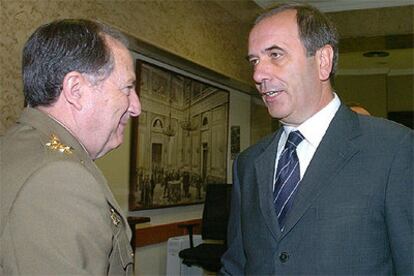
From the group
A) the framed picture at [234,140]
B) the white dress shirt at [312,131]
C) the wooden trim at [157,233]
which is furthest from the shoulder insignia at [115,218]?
the framed picture at [234,140]

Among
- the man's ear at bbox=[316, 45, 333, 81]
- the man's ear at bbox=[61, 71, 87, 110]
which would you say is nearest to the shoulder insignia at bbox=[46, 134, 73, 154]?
the man's ear at bbox=[61, 71, 87, 110]

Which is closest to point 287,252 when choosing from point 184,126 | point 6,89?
point 6,89

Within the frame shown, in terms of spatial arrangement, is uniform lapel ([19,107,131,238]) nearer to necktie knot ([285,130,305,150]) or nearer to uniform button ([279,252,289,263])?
uniform button ([279,252,289,263])

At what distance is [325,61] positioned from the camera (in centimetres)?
155

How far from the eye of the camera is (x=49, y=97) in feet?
3.64

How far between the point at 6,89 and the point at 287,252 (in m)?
1.80

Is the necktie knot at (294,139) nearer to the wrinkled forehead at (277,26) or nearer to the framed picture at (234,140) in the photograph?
the wrinkled forehead at (277,26)

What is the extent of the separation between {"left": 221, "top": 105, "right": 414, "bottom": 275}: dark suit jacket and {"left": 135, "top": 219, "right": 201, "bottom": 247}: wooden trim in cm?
261

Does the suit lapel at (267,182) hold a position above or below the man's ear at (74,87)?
below

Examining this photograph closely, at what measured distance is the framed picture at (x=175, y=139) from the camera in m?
3.92

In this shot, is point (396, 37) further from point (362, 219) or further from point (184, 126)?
point (362, 219)

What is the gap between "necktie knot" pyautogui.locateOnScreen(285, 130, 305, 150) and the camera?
150 centimetres

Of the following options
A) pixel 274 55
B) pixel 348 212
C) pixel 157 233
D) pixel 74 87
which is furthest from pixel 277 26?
pixel 157 233

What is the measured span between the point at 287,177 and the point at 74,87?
689 mm
